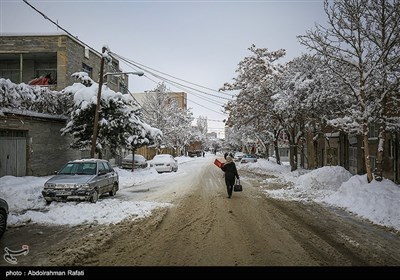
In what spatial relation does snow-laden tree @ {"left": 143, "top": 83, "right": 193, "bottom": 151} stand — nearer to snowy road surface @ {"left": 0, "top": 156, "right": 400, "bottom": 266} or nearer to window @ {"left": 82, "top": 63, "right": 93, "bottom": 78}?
window @ {"left": 82, "top": 63, "right": 93, "bottom": 78}

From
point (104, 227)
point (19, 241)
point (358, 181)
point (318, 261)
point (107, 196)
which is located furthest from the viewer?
point (107, 196)

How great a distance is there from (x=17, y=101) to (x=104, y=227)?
13349mm

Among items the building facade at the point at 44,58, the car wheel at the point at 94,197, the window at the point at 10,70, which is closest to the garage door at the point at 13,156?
the building facade at the point at 44,58

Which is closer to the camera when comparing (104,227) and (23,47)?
(104,227)

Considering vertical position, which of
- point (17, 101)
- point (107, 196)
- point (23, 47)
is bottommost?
point (107, 196)

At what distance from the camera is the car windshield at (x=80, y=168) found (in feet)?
39.5

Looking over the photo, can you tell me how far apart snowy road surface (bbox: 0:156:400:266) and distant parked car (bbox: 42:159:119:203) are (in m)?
2.66

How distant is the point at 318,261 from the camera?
5.28m

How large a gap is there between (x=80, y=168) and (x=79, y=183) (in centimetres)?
173

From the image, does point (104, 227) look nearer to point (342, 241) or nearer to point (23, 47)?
point (342, 241)

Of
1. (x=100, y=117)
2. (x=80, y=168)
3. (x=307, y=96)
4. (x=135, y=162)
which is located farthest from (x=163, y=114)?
(x=80, y=168)

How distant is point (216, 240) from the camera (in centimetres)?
→ 648
